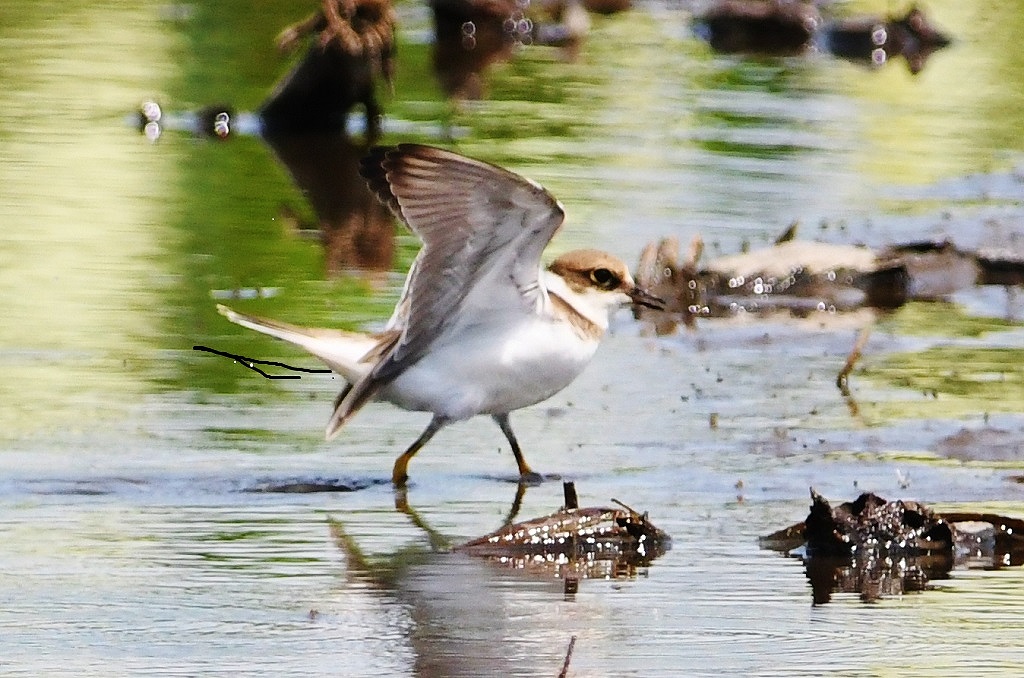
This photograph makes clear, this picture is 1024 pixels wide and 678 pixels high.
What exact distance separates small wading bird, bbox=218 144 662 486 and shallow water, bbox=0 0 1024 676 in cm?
30

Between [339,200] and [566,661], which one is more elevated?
[566,661]

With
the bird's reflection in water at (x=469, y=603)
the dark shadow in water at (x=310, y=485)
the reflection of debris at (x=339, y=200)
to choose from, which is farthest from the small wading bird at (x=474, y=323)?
the reflection of debris at (x=339, y=200)

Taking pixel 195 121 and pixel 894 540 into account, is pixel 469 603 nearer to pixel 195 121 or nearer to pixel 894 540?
pixel 894 540

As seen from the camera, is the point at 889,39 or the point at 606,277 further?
the point at 889,39

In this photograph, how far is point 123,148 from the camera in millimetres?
14414

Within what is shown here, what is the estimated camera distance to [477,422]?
9094mm

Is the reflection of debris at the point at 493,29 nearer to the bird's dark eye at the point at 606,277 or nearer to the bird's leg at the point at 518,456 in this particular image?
the bird's dark eye at the point at 606,277

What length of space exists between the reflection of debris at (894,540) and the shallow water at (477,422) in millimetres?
140

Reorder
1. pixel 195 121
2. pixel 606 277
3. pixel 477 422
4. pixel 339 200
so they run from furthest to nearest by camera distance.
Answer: pixel 195 121 → pixel 339 200 → pixel 477 422 → pixel 606 277

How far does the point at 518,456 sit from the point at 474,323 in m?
0.49

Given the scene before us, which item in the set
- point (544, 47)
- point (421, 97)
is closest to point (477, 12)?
point (544, 47)

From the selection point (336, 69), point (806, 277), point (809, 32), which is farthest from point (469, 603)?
point (809, 32)

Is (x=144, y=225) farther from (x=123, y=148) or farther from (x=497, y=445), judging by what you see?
(x=497, y=445)

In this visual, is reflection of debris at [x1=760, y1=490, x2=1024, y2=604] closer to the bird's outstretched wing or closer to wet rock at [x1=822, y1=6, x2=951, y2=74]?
the bird's outstretched wing
